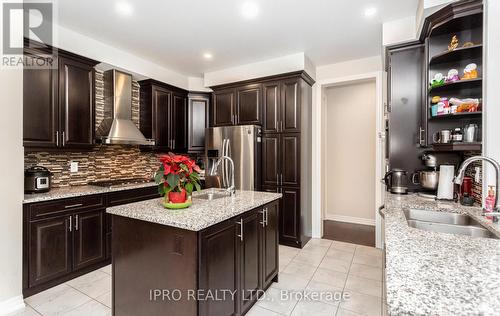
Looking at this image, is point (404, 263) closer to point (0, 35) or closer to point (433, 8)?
point (433, 8)

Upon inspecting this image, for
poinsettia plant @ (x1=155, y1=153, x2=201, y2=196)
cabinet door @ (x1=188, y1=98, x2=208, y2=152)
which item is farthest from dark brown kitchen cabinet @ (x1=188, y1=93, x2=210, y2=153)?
poinsettia plant @ (x1=155, y1=153, x2=201, y2=196)

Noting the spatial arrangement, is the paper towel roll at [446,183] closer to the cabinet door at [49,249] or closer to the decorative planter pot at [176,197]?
the decorative planter pot at [176,197]

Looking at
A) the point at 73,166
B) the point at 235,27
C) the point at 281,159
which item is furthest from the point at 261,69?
the point at 73,166

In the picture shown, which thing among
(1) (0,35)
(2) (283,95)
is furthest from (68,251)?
(2) (283,95)

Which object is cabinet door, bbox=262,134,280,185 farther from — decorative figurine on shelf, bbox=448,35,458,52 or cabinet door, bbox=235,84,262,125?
decorative figurine on shelf, bbox=448,35,458,52

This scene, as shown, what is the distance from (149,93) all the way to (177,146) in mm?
941

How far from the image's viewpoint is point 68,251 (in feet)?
8.40

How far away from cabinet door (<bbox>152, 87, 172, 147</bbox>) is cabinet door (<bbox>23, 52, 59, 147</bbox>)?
4.32 feet

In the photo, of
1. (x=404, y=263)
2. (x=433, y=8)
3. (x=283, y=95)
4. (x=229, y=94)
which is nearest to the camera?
(x=404, y=263)

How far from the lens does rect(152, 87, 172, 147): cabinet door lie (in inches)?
150

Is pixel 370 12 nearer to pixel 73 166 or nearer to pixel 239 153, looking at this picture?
pixel 239 153

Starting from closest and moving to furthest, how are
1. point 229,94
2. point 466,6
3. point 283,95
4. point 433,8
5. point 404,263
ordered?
point 404,263 → point 466,6 → point 433,8 → point 283,95 → point 229,94

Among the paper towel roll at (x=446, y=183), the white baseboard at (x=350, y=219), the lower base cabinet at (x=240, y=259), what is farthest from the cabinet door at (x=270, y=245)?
the white baseboard at (x=350, y=219)

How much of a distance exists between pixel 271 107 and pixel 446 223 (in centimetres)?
256
